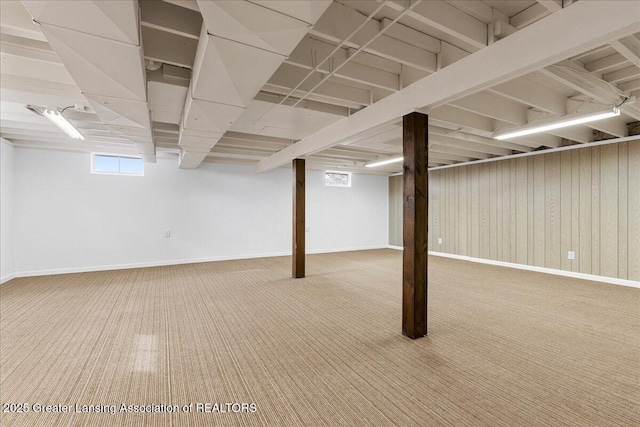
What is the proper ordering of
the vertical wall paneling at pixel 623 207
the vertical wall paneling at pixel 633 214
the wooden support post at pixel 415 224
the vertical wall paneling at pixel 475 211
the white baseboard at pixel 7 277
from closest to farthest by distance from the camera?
the wooden support post at pixel 415 224 → the vertical wall paneling at pixel 633 214 → the vertical wall paneling at pixel 623 207 → the white baseboard at pixel 7 277 → the vertical wall paneling at pixel 475 211

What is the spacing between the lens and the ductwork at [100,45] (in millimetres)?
1428

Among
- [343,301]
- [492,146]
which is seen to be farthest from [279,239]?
[492,146]

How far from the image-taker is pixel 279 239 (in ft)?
26.5

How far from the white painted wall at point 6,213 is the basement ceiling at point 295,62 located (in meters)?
1.03

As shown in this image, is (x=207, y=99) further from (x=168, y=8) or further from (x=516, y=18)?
(x=516, y=18)

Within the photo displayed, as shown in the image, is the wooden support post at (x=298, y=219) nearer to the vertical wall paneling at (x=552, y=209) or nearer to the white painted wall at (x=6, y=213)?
the vertical wall paneling at (x=552, y=209)

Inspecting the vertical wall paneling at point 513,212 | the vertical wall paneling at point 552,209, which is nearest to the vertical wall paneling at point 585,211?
the vertical wall paneling at point 552,209

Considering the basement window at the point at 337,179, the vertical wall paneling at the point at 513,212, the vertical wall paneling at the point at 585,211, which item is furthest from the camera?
the basement window at the point at 337,179

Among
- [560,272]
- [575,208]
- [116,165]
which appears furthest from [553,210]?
[116,165]

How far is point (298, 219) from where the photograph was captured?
5371 mm

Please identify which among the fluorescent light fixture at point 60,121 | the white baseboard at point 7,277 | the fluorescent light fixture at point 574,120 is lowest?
the white baseboard at point 7,277

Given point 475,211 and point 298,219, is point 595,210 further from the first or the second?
point 298,219

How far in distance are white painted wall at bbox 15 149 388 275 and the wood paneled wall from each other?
336 centimetres

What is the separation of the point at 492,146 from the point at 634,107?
213 centimetres
